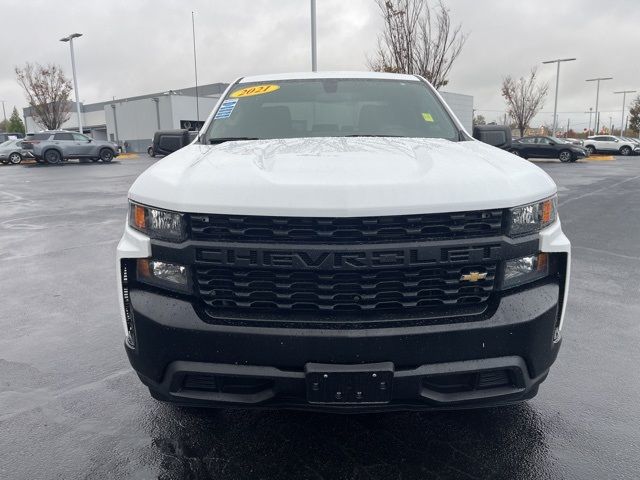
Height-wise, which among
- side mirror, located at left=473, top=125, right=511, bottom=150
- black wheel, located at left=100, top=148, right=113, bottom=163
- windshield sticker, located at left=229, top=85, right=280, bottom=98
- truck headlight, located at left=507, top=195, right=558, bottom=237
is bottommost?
black wheel, located at left=100, top=148, right=113, bottom=163

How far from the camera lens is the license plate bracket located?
6.36ft

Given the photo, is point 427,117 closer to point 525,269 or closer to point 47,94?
point 525,269

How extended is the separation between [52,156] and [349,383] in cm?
2793

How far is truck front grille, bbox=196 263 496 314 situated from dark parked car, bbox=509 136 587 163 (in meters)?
28.0

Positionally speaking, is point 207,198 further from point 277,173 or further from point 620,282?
point 620,282

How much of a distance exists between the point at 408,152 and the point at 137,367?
159cm

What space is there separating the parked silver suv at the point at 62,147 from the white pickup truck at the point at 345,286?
27.0 m

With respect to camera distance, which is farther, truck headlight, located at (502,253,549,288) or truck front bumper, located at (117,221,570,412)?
truck headlight, located at (502,253,549,288)

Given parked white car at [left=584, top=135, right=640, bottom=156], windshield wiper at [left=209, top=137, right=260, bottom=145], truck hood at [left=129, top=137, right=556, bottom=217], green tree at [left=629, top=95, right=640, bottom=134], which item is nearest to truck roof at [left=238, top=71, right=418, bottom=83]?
windshield wiper at [left=209, top=137, right=260, bottom=145]

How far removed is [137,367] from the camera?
7.18ft

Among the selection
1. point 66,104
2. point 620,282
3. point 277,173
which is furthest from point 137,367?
point 66,104

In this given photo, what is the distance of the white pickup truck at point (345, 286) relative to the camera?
195cm

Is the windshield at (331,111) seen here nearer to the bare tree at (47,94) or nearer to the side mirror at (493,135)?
the side mirror at (493,135)

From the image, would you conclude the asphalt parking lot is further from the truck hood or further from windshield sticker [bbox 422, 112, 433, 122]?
windshield sticker [bbox 422, 112, 433, 122]
